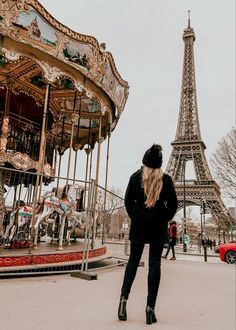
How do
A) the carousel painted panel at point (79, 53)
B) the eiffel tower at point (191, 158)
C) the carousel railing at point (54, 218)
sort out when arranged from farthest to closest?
the eiffel tower at point (191, 158), the carousel painted panel at point (79, 53), the carousel railing at point (54, 218)

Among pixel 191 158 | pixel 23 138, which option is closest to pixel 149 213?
pixel 23 138

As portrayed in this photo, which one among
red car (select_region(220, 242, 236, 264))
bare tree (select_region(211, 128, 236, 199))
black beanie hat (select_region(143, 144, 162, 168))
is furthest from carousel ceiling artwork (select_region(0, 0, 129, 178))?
bare tree (select_region(211, 128, 236, 199))

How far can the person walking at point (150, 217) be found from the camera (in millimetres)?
2713

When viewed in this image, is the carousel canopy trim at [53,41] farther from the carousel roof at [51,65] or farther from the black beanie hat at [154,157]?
the black beanie hat at [154,157]

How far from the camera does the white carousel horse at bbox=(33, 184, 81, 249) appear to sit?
6852 millimetres

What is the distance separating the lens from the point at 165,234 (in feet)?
9.13

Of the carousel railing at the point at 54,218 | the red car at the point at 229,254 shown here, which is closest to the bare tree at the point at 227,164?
the red car at the point at 229,254

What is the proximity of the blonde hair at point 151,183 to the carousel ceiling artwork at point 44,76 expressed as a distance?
559 cm

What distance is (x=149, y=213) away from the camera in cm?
276

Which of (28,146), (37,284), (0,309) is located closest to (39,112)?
(28,146)

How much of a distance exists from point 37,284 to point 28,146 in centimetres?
658

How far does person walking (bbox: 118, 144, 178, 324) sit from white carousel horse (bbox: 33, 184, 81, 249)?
4.18m

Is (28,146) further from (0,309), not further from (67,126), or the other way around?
(0,309)

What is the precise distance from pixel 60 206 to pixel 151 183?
4.84 m
